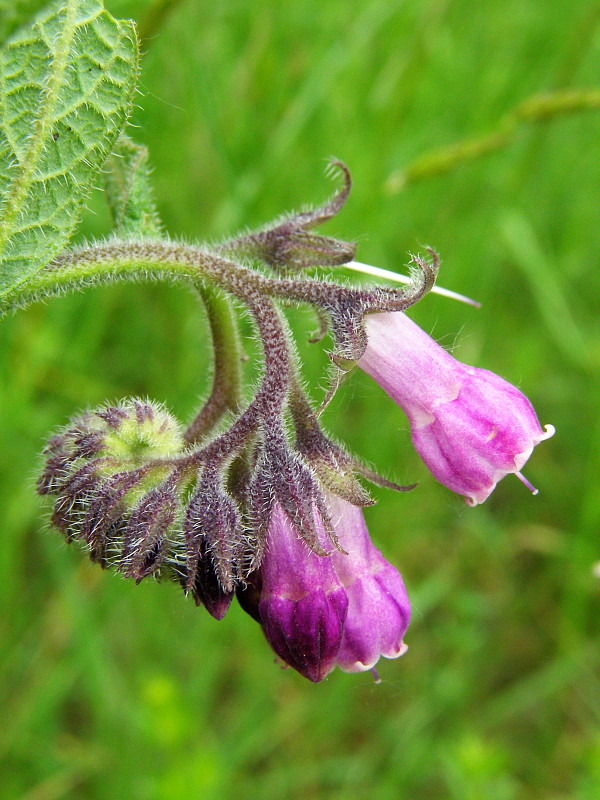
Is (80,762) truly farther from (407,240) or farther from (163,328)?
(407,240)

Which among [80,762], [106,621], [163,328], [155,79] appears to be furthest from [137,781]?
[155,79]

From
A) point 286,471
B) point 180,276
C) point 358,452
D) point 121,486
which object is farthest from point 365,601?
point 358,452

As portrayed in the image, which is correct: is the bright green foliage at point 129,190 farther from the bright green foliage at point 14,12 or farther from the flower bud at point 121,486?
the bright green foliage at point 14,12

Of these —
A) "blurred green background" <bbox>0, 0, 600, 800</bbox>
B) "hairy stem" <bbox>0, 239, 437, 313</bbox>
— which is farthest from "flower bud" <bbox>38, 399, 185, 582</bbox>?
"blurred green background" <bbox>0, 0, 600, 800</bbox>

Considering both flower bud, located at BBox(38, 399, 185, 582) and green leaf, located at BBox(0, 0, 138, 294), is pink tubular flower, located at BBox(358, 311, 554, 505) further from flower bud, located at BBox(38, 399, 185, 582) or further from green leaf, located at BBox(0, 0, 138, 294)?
green leaf, located at BBox(0, 0, 138, 294)

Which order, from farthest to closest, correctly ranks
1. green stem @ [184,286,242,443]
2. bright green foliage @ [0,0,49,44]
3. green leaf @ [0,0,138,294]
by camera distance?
1. green stem @ [184,286,242,443]
2. green leaf @ [0,0,138,294]
3. bright green foliage @ [0,0,49,44]

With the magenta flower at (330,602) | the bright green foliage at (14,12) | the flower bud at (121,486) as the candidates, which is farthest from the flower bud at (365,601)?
the bright green foliage at (14,12)
